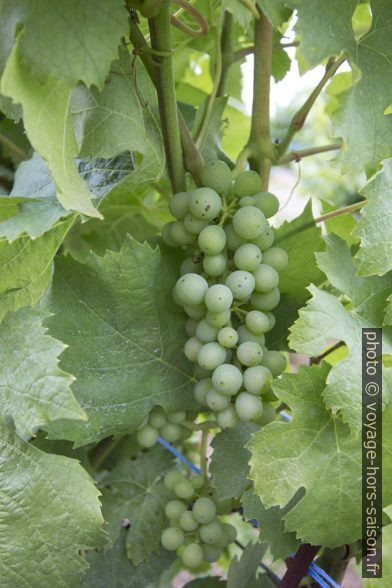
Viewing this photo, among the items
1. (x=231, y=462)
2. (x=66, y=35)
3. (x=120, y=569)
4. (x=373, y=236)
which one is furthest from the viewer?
(x=120, y=569)

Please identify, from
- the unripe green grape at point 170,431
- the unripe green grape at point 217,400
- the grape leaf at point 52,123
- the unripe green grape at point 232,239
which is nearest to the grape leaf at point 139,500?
the unripe green grape at point 170,431

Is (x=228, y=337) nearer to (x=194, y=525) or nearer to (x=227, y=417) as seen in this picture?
(x=227, y=417)

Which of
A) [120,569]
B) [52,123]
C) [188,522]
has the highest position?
[52,123]

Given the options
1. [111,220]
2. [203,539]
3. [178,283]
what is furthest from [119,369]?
[111,220]

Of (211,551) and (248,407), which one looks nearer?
(248,407)

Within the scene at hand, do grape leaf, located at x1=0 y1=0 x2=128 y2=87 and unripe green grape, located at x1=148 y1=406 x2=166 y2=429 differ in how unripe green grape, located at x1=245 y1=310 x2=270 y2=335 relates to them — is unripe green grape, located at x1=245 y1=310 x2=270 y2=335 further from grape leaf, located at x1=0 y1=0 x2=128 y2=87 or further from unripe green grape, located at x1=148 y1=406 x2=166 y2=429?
grape leaf, located at x1=0 y1=0 x2=128 y2=87

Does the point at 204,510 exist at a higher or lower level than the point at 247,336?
lower

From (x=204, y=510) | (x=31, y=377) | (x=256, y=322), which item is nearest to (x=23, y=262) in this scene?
(x=31, y=377)

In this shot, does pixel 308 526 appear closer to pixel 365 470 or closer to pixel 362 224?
pixel 365 470

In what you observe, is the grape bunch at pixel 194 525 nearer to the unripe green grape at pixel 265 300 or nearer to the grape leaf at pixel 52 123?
the unripe green grape at pixel 265 300
